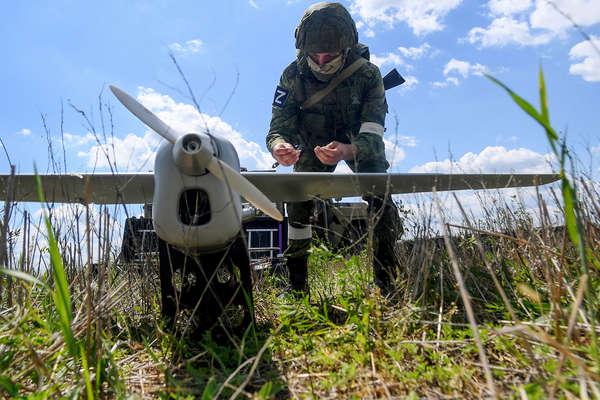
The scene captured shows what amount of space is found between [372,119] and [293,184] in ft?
3.52

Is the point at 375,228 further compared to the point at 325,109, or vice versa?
the point at 325,109

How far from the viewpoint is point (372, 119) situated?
3930mm

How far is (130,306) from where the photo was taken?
297 centimetres

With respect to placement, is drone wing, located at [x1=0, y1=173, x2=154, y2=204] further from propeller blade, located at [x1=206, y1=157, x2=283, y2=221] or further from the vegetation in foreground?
propeller blade, located at [x1=206, y1=157, x2=283, y2=221]

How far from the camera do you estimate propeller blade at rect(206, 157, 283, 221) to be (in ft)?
7.22

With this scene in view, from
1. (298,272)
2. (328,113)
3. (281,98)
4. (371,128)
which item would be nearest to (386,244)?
(298,272)

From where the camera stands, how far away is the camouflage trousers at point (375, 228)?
3.50 metres

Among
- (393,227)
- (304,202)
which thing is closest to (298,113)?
(304,202)

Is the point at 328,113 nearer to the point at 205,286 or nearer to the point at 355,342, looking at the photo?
the point at 205,286

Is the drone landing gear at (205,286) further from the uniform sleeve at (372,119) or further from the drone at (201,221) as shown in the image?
the uniform sleeve at (372,119)

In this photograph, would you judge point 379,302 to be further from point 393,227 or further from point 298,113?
point 298,113

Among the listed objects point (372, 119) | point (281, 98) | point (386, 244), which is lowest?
point (386, 244)

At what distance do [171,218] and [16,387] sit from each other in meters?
0.97

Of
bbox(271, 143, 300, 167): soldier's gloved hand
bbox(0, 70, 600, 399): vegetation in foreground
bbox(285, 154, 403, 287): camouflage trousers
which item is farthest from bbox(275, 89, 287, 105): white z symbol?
bbox(0, 70, 600, 399): vegetation in foreground
